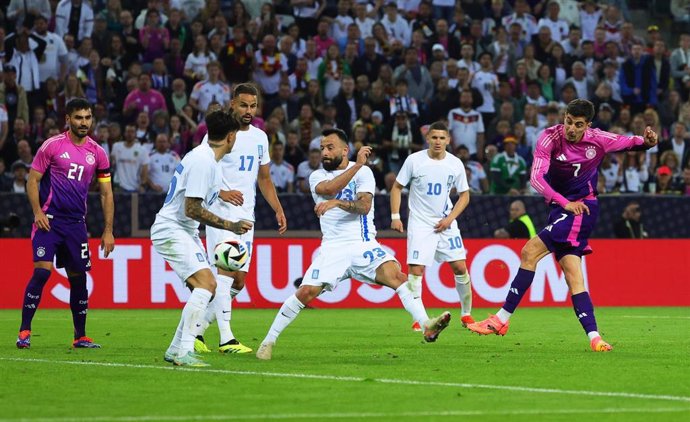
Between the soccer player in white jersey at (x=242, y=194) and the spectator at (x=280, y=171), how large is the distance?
9455 mm

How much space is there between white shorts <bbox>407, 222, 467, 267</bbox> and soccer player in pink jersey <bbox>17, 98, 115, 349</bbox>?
433cm

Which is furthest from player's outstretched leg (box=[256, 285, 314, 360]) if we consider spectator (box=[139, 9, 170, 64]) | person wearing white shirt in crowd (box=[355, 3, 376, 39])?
person wearing white shirt in crowd (box=[355, 3, 376, 39])

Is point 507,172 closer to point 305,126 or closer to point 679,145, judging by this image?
point 305,126

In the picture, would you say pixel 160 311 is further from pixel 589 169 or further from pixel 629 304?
pixel 589 169

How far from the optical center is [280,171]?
2259cm

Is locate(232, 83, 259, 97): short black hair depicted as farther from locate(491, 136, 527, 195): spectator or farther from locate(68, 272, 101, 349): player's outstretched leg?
locate(491, 136, 527, 195): spectator

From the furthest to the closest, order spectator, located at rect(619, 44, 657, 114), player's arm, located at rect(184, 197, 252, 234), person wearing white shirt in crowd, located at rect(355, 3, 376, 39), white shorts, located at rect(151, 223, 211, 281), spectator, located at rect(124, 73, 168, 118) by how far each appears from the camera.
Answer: spectator, located at rect(619, 44, 657, 114) < person wearing white shirt in crowd, located at rect(355, 3, 376, 39) < spectator, located at rect(124, 73, 168, 118) < white shorts, located at rect(151, 223, 211, 281) < player's arm, located at rect(184, 197, 252, 234)

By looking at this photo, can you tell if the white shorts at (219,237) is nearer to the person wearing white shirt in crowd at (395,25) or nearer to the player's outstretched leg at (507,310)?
the player's outstretched leg at (507,310)

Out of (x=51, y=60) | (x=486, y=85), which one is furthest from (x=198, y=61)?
(x=486, y=85)

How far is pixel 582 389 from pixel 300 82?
16.3 m

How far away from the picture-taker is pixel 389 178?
22.8 meters

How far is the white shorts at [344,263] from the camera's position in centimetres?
1159

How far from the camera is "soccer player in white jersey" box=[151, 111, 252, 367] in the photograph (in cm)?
1048

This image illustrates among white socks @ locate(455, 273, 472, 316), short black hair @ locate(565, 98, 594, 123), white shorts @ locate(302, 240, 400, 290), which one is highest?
short black hair @ locate(565, 98, 594, 123)
